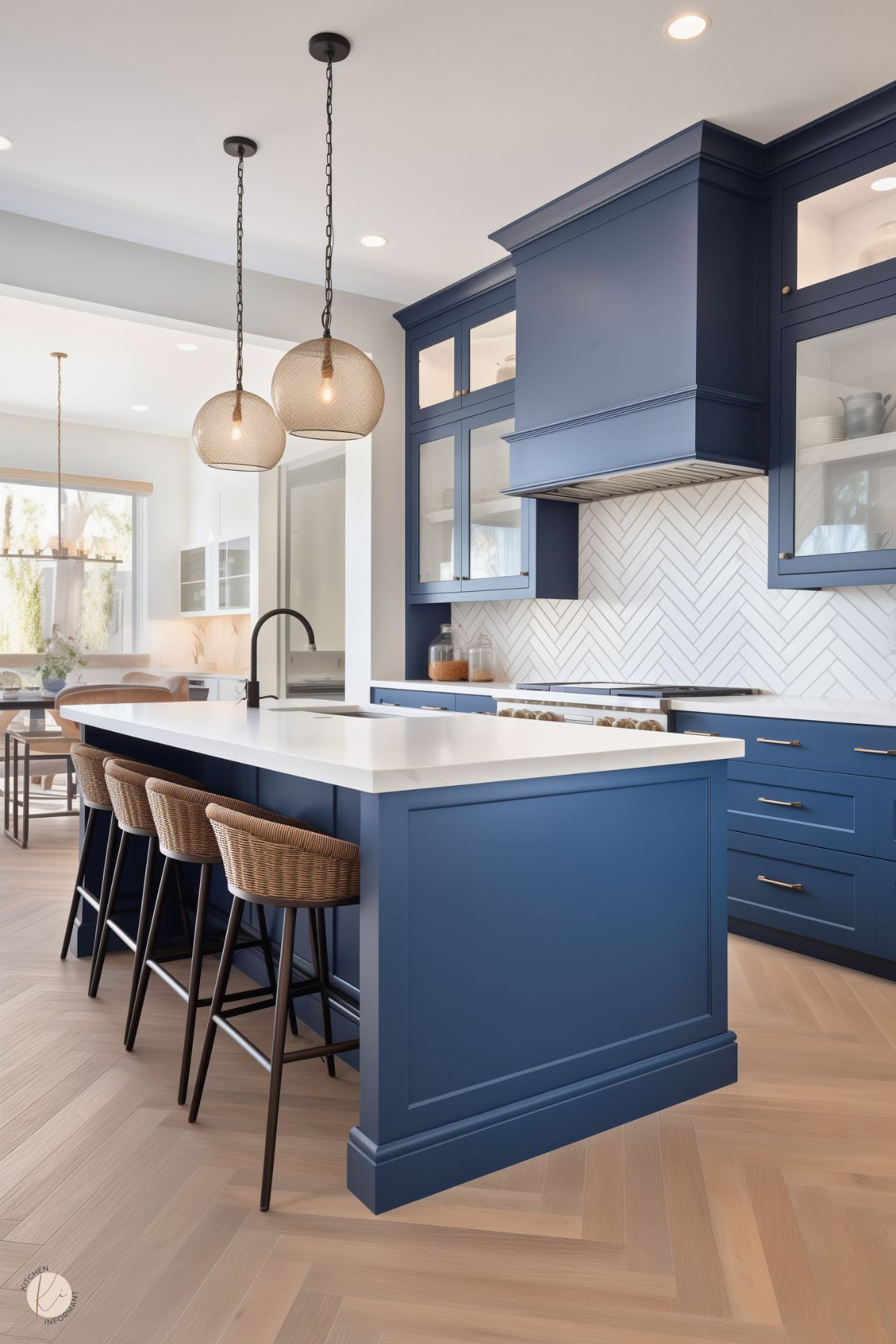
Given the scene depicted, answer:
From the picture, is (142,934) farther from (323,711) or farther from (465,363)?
(465,363)

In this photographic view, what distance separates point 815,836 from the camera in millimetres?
3230

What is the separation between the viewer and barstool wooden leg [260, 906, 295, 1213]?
179cm

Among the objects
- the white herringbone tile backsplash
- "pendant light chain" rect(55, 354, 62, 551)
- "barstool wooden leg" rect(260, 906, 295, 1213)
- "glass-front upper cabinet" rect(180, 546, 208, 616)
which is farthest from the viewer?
"glass-front upper cabinet" rect(180, 546, 208, 616)

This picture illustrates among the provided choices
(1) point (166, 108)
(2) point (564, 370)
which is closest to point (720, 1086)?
(2) point (564, 370)

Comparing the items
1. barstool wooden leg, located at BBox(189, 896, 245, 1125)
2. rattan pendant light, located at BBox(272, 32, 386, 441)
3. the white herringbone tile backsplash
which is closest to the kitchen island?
barstool wooden leg, located at BBox(189, 896, 245, 1125)

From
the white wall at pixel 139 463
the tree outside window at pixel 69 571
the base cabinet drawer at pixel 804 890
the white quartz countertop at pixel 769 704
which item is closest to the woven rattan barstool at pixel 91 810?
the white quartz countertop at pixel 769 704

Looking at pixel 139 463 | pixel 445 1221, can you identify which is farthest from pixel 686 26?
pixel 139 463

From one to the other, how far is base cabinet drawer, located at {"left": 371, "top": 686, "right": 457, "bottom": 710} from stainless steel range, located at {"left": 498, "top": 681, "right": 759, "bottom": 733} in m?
0.53

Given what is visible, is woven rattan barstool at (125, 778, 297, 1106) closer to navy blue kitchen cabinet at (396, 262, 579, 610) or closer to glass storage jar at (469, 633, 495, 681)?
navy blue kitchen cabinet at (396, 262, 579, 610)

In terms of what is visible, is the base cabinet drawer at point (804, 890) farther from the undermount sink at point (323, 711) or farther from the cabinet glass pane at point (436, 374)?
the cabinet glass pane at point (436, 374)

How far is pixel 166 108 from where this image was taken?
3377 millimetres

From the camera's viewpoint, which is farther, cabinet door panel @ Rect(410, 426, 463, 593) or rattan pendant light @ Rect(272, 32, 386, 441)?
cabinet door panel @ Rect(410, 426, 463, 593)

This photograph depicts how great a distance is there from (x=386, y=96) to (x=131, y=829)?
102 inches

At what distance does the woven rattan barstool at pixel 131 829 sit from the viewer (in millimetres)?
2602
